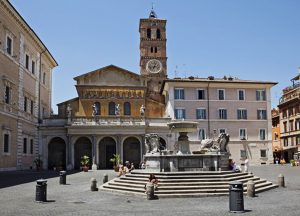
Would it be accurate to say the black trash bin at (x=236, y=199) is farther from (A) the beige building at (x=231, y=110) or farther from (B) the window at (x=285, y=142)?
(B) the window at (x=285, y=142)

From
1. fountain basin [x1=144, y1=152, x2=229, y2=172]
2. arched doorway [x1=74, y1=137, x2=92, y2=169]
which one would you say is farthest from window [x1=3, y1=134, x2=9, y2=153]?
fountain basin [x1=144, y1=152, x2=229, y2=172]

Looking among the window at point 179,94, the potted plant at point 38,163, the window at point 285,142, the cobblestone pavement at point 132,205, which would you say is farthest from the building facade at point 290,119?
the cobblestone pavement at point 132,205

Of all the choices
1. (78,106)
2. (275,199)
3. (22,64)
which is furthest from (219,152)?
(78,106)

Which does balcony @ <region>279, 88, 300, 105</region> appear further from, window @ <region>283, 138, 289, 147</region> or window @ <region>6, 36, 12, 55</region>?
window @ <region>6, 36, 12, 55</region>

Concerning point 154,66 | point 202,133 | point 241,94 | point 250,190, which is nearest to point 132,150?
point 202,133

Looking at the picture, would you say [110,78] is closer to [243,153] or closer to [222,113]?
[222,113]

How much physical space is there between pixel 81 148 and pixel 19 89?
40.2 ft

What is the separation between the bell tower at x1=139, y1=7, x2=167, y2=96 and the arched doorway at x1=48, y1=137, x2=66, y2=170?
29.5 metres

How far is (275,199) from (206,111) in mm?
33257

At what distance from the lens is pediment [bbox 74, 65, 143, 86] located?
49438mm

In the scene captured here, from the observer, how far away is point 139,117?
46.3 meters

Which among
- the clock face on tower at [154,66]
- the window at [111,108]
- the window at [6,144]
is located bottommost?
the window at [6,144]

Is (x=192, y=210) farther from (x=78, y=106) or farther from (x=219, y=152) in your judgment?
(x=78, y=106)

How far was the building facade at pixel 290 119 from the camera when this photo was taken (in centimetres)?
5928
